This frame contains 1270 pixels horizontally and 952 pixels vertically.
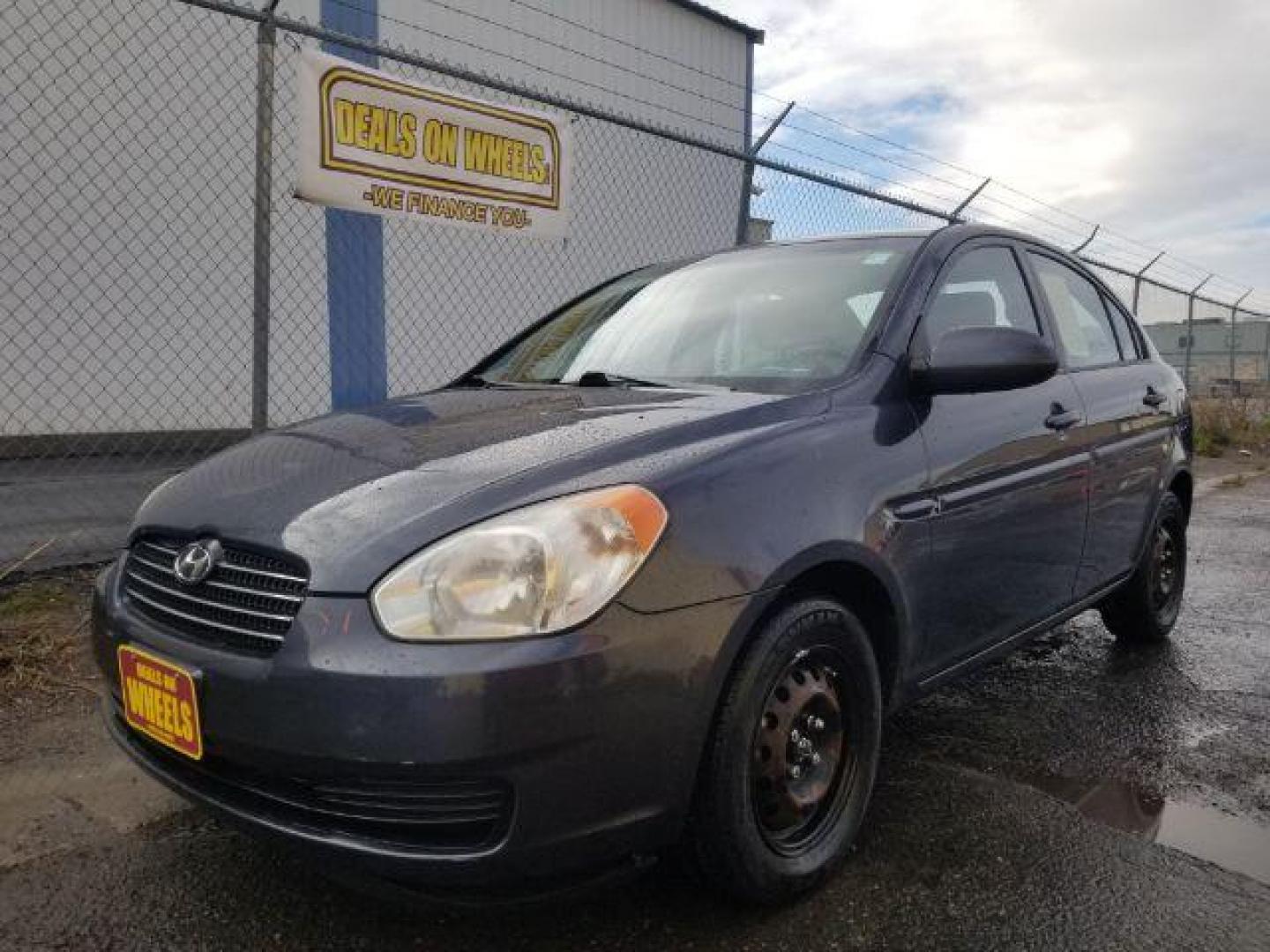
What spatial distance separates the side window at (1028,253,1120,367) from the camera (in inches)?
132

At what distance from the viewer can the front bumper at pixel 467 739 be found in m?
1.56

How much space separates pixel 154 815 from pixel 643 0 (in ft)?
34.1

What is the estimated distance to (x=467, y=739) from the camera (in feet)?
5.07

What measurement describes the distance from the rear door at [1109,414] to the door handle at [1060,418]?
0.09 metres

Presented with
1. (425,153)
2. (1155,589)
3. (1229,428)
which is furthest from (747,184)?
(1229,428)

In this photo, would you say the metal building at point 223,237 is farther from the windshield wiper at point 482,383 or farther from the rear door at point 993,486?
the rear door at point 993,486

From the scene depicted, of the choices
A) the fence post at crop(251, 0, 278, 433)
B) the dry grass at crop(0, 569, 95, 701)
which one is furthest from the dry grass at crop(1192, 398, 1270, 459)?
the dry grass at crop(0, 569, 95, 701)

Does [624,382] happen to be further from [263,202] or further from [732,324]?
[263,202]

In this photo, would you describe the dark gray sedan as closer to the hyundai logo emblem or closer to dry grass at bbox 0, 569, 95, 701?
the hyundai logo emblem

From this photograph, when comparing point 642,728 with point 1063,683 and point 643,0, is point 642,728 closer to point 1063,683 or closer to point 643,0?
point 1063,683

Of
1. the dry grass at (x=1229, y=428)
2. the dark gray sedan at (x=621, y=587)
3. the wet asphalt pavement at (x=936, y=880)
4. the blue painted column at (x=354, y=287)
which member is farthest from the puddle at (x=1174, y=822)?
the dry grass at (x=1229, y=428)

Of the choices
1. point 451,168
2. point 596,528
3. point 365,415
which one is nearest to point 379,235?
point 451,168

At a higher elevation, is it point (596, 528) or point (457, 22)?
point (457, 22)

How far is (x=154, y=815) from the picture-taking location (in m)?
2.46
